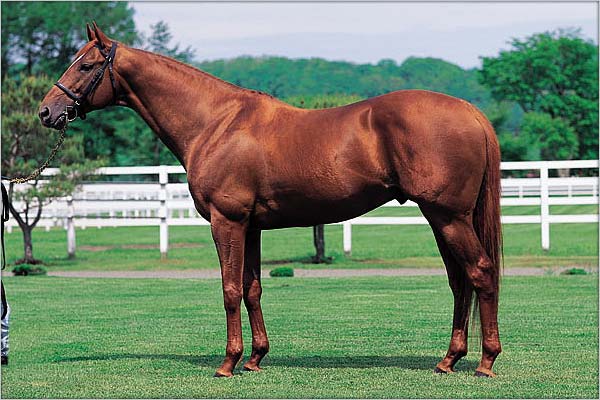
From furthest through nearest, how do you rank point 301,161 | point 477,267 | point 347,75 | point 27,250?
1. point 347,75
2. point 27,250
3. point 301,161
4. point 477,267

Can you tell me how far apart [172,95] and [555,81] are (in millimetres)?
75654

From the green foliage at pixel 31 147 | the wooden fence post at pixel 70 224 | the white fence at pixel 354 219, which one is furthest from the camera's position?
the wooden fence post at pixel 70 224

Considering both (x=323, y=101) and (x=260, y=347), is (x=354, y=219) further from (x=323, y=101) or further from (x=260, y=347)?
(x=260, y=347)

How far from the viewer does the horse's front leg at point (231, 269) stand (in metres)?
7.78

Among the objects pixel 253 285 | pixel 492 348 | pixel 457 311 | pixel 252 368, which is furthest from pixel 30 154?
pixel 492 348

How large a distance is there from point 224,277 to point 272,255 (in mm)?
14119

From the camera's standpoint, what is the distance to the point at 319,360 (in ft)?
27.8

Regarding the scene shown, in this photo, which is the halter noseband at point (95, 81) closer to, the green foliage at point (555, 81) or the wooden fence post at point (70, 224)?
the wooden fence post at point (70, 224)

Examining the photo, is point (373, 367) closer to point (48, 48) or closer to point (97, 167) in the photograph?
point (97, 167)

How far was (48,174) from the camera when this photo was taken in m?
20.6

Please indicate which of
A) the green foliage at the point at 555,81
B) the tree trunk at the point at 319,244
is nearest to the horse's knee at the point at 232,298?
the tree trunk at the point at 319,244

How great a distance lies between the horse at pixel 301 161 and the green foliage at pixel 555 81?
7146 cm

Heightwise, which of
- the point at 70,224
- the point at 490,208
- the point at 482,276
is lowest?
the point at 70,224

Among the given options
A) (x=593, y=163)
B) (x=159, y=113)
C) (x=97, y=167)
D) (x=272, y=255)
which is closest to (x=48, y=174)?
(x=97, y=167)
